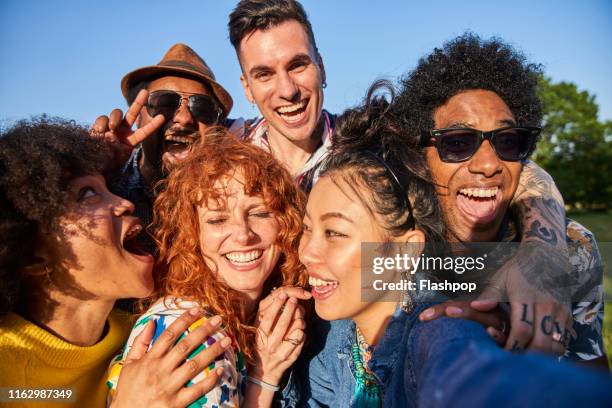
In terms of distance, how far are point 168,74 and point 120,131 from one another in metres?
1.40

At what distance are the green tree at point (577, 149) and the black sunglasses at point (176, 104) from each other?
1399 inches

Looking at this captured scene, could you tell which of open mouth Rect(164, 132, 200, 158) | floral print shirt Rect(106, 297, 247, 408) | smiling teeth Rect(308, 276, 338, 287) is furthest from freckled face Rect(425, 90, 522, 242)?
open mouth Rect(164, 132, 200, 158)

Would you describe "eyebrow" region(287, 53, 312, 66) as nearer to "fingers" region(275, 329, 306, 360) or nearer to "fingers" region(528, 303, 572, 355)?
"fingers" region(275, 329, 306, 360)

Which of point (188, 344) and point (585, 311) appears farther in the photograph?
point (585, 311)

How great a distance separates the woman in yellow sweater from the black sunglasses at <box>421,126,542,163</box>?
79.4 inches

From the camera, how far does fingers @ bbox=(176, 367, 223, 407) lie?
7.19ft

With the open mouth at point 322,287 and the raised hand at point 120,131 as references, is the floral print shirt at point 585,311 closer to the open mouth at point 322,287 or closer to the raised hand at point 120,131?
the open mouth at point 322,287

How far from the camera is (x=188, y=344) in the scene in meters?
2.30

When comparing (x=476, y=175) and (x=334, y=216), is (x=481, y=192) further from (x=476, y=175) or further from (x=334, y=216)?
(x=334, y=216)

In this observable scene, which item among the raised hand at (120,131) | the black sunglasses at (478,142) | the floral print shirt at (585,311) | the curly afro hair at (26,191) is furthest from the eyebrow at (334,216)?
the raised hand at (120,131)

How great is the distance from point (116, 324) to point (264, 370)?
1.09m

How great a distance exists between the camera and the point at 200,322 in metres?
2.52

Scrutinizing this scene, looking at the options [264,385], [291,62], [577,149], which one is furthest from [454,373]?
[577,149]

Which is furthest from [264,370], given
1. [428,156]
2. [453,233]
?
[428,156]
